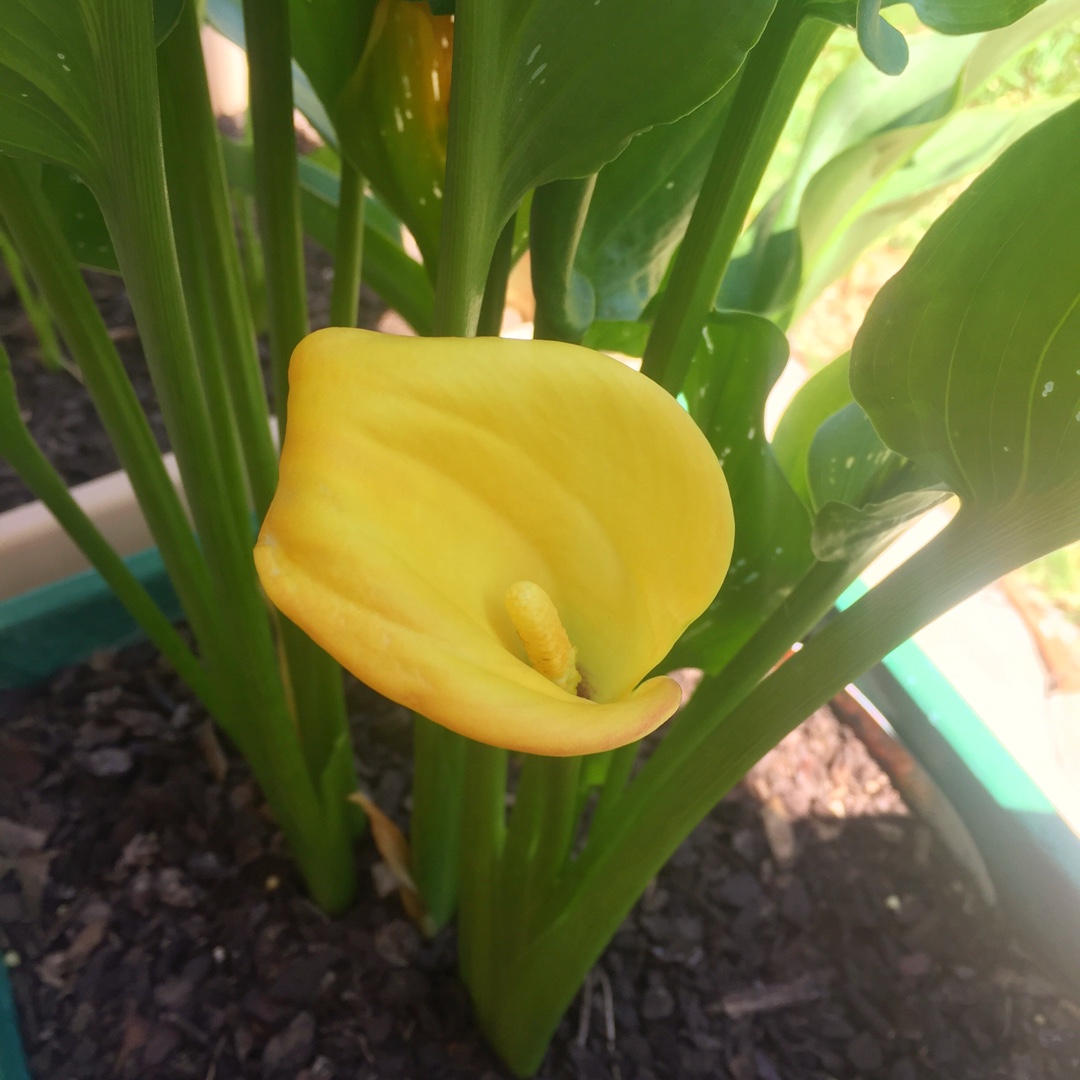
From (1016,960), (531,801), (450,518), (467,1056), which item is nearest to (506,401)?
(450,518)

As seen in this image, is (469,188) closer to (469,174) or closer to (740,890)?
(469,174)

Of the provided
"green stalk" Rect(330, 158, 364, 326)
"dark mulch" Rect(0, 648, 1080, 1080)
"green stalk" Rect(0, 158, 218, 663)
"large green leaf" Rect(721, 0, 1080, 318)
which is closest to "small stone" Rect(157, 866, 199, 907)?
"dark mulch" Rect(0, 648, 1080, 1080)

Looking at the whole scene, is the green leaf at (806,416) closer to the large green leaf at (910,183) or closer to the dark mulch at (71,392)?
the large green leaf at (910,183)

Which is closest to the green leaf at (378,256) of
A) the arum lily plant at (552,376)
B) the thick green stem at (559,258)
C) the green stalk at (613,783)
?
the arum lily plant at (552,376)

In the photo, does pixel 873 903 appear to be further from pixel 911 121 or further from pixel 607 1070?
pixel 911 121

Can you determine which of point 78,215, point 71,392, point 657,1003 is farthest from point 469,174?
point 71,392

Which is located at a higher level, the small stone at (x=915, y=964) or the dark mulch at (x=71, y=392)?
the dark mulch at (x=71, y=392)

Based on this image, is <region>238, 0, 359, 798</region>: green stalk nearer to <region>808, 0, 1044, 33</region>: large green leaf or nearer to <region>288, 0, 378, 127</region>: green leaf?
<region>288, 0, 378, 127</region>: green leaf
